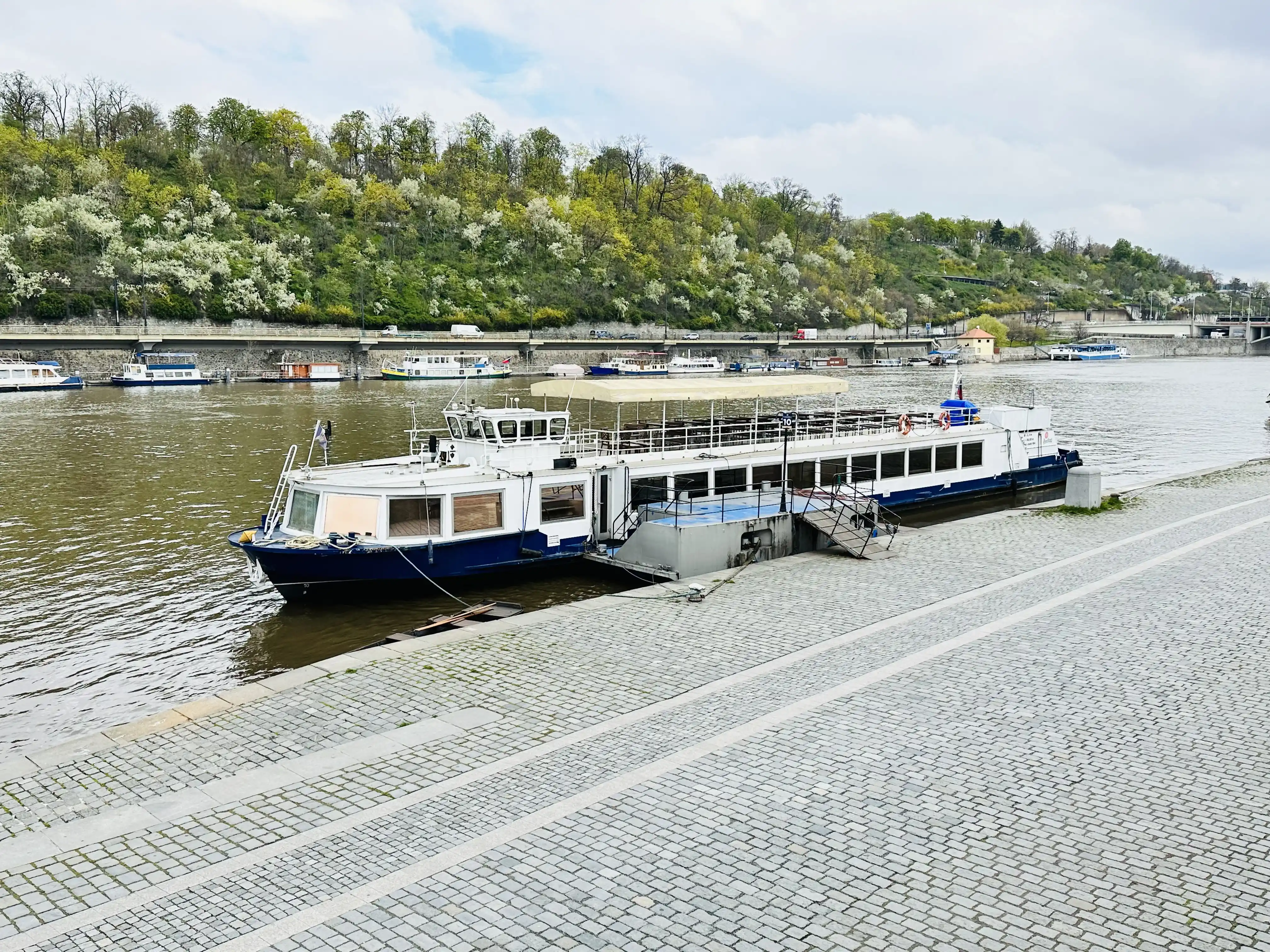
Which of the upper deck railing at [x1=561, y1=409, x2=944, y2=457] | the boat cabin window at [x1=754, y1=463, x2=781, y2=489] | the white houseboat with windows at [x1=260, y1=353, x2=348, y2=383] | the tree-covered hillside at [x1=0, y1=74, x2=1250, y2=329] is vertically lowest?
the boat cabin window at [x1=754, y1=463, x2=781, y2=489]

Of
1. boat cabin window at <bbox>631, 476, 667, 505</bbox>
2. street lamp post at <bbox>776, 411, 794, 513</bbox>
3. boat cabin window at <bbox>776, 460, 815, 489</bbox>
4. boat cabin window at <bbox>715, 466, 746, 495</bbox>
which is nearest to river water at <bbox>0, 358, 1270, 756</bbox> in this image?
boat cabin window at <bbox>631, 476, 667, 505</bbox>

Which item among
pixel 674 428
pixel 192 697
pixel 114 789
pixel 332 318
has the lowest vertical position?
pixel 192 697

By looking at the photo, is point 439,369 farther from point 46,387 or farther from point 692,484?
point 692,484

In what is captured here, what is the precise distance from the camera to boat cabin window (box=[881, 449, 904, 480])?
3228cm

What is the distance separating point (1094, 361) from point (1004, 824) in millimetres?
178710

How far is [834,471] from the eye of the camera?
30406mm

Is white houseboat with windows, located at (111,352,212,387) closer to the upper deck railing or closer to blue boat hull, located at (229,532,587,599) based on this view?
the upper deck railing

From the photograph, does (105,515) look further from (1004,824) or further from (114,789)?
(1004,824)

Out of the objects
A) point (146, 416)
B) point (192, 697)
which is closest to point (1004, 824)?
point (192, 697)

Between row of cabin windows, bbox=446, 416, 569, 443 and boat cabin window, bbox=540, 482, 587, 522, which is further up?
row of cabin windows, bbox=446, 416, 569, 443

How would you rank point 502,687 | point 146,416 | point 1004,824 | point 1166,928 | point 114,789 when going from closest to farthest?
point 1166,928 → point 1004,824 → point 114,789 → point 502,687 → point 146,416

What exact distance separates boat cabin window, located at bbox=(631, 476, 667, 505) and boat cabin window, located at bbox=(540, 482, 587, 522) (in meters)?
1.54

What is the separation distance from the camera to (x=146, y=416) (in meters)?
62.9

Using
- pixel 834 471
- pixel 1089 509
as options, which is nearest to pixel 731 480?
pixel 834 471
